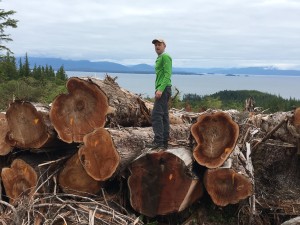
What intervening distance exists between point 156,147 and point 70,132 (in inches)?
56.0

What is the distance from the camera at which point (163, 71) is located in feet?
25.6

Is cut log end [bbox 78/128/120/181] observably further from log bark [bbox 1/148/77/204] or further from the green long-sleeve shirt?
the green long-sleeve shirt

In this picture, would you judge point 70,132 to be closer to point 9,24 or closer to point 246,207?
point 246,207

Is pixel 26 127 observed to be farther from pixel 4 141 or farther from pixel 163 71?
pixel 163 71

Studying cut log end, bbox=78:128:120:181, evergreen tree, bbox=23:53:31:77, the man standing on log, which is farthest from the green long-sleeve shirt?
evergreen tree, bbox=23:53:31:77

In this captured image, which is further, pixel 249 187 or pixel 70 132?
pixel 70 132

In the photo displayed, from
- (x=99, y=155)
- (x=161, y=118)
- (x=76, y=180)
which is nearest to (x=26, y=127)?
(x=76, y=180)

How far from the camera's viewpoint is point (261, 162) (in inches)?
374

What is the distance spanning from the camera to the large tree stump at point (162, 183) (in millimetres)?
7086

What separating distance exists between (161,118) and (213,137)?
3.18 feet

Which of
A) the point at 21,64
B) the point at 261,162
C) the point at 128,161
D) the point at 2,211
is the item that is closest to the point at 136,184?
the point at 128,161

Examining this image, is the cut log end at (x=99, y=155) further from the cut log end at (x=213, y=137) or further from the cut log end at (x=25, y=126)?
the cut log end at (x=213, y=137)

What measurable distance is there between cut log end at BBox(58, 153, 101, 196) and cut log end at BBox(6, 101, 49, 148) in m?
0.59

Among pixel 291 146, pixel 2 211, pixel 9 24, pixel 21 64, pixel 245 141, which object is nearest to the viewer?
pixel 2 211
